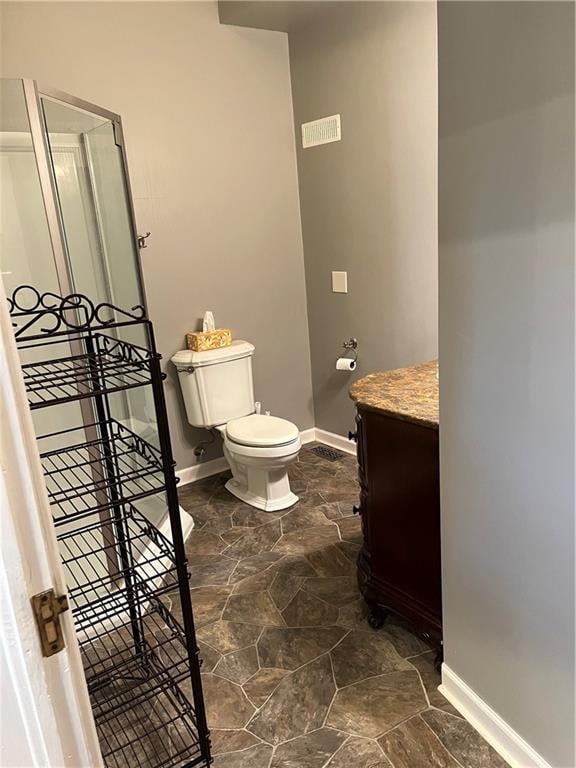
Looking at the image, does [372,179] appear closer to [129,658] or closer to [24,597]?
[129,658]

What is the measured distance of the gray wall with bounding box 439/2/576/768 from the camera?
111 cm

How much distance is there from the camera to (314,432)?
12.9 feet

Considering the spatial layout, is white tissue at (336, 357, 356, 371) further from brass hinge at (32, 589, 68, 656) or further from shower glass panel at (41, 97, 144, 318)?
brass hinge at (32, 589, 68, 656)

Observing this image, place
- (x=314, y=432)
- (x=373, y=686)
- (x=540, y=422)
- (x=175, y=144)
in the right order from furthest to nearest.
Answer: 1. (x=314, y=432)
2. (x=175, y=144)
3. (x=373, y=686)
4. (x=540, y=422)

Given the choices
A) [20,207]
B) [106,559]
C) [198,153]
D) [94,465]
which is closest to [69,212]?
[20,207]

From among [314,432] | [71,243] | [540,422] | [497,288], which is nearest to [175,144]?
[71,243]

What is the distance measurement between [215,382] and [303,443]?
0.99 meters

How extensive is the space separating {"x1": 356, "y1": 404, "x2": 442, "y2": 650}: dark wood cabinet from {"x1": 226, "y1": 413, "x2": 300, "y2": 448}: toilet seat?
921mm

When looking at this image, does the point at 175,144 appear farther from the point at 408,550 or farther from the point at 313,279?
the point at 408,550

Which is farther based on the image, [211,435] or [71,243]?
[211,435]

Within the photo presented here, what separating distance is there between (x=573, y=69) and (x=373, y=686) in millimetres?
1775

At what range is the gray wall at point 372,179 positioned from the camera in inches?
109

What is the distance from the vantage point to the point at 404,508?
185 cm

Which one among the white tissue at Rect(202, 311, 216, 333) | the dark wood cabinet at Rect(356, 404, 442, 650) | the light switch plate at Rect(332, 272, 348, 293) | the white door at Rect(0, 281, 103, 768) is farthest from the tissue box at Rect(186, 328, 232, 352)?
the white door at Rect(0, 281, 103, 768)
